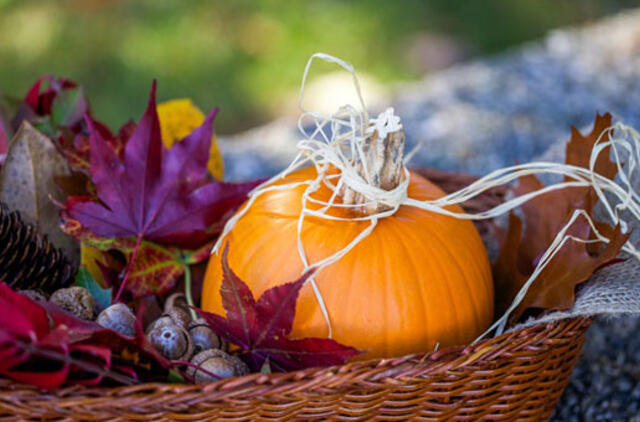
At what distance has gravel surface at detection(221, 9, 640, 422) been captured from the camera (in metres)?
2.05

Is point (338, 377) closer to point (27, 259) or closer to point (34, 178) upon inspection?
point (27, 259)

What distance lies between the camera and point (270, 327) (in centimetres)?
85

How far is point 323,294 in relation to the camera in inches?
35.6

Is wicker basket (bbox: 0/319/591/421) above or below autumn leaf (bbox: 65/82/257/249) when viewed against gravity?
below

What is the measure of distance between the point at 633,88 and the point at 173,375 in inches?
78.7

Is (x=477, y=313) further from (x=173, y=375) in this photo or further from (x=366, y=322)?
(x=173, y=375)

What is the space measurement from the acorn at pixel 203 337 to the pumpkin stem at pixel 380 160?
254 millimetres

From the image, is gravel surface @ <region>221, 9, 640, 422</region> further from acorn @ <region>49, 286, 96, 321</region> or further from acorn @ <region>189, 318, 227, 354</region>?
acorn @ <region>49, 286, 96, 321</region>

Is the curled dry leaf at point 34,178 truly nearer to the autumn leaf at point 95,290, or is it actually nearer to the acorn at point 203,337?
the autumn leaf at point 95,290

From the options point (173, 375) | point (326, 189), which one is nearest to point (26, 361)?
point (173, 375)

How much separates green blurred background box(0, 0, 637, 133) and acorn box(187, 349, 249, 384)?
6.28 feet

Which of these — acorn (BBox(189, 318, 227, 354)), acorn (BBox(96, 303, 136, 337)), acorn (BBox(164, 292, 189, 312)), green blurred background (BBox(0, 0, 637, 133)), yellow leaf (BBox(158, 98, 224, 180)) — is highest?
green blurred background (BBox(0, 0, 637, 133))

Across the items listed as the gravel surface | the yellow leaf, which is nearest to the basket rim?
the yellow leaf

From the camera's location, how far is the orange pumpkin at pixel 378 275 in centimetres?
90
